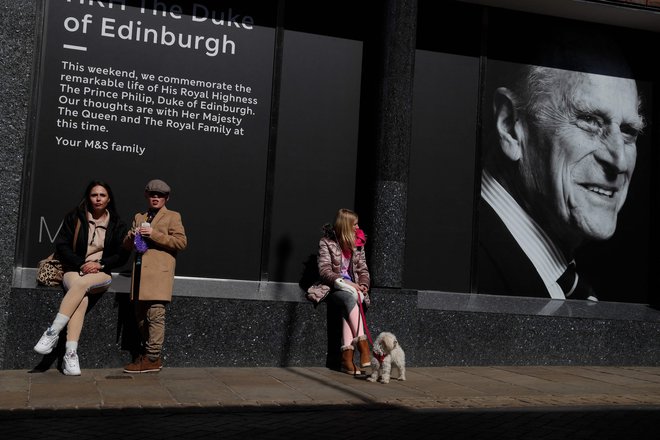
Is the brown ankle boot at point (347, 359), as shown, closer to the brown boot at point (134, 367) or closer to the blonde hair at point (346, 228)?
the blonde hair at point (346, 228)

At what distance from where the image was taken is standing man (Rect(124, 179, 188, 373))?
7340 mm

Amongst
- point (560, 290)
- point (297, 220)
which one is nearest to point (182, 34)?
point (297, 220)

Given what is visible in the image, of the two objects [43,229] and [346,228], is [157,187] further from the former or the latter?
[346,228]

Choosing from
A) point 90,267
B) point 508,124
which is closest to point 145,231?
point 90,267

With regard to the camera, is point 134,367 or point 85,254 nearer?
point 134,367

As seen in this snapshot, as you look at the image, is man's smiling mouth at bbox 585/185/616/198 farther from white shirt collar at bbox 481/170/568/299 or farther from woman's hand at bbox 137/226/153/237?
woman's hand at bbox 137/226/153/237

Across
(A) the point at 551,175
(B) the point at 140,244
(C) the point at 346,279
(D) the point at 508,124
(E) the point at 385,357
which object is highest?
(D) the point at 508,124

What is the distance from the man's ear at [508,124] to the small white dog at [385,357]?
12.7 feet

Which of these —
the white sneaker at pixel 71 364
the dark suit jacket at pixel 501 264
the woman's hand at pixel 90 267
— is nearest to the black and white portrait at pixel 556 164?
the dark suit jacket at pixel 501 264

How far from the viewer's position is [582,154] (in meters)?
10.4

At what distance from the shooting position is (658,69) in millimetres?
10875

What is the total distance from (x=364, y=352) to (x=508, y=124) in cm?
405

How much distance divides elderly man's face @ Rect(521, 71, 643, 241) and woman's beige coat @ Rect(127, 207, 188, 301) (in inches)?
193

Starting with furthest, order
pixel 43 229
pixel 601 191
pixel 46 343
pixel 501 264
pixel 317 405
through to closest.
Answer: pixel 601 191
pixel 501 264
pixel 43 229
pixel 46 343
pixel 317 405
